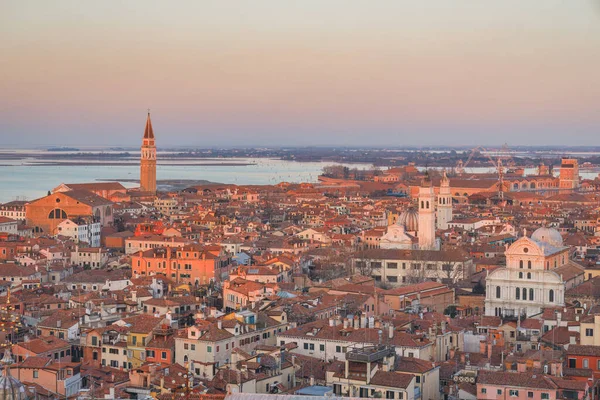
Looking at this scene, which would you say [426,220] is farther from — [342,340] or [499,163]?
[499,163]

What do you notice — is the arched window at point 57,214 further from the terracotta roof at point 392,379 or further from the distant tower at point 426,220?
the terracotta roof at point 392,379

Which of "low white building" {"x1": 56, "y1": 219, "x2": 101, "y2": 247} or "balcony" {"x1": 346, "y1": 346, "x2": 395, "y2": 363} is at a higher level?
"balcony" {"x1": 346, "y1": 346, "x2": 395, "y2": 363}

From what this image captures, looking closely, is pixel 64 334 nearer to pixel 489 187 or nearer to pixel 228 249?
pixel 228 249

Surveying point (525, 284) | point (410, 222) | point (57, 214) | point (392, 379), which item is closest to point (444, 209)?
point (410, 222)

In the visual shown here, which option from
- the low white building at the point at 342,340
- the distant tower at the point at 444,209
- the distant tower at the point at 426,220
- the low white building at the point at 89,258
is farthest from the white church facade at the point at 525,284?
the distant tower at the point at 444,209

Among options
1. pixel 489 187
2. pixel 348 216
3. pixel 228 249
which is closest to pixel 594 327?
pixel 228 249

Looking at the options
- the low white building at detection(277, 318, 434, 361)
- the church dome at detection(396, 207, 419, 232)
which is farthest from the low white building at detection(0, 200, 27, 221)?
the low white building at detection(277, 318, 434, 361)

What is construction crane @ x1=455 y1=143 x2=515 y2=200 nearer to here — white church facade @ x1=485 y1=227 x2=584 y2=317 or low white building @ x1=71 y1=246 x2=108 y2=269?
low white building @ x1=71 y1=246 x2=108 y2=269
